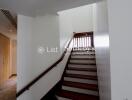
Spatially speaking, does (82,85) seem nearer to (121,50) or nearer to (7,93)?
(121,50)

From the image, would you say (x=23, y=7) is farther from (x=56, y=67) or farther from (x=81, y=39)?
(x=81, y=39)

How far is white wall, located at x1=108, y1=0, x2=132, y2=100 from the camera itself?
1.08m

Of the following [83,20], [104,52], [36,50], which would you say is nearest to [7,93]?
[36,50]

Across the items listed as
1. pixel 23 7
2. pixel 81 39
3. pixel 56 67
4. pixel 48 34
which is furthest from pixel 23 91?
pixel 81 39

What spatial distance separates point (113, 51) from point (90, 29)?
16.8ft

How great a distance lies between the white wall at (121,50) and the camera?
108cm

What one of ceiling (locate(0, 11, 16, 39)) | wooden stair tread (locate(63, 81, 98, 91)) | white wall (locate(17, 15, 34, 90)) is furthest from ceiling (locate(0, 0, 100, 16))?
wooden stair tread (locate(63, 81, 98, 91))

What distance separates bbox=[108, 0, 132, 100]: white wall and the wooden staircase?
1929 mm

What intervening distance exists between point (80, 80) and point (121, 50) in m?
2.55

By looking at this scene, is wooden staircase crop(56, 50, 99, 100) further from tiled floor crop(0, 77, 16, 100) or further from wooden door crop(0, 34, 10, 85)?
wooden door crop(0, 34, 10, 85)

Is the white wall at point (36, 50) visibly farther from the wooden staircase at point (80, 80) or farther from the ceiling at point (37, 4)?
the ceiling at point (37, 4)

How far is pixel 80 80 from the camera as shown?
11.5ft

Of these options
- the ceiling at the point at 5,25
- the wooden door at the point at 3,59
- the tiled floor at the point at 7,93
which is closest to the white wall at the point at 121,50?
the ceiling at the point at 5,25

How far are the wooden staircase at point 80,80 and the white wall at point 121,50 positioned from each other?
193cm
